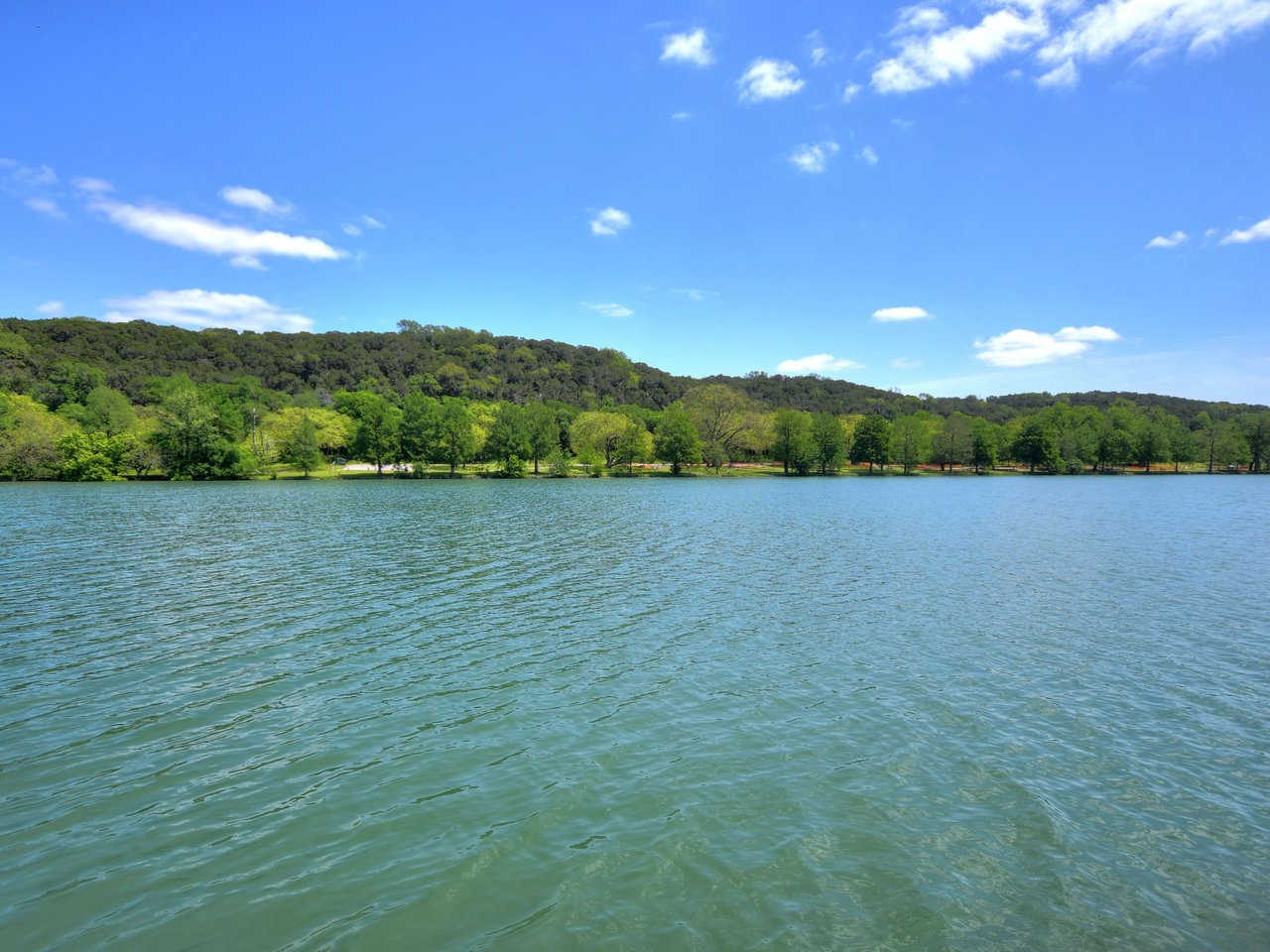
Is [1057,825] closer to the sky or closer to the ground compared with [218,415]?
closer to the ground

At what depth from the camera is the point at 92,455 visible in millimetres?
88250

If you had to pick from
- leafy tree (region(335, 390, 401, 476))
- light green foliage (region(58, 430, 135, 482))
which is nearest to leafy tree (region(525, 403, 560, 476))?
leafy tree (region(335, 390, 401, 476))

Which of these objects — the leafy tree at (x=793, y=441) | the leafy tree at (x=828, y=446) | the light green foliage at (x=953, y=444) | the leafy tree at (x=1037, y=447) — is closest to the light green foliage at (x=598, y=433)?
the leafy tree at (x=793, y=441)

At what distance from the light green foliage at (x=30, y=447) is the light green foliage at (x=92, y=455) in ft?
3.46

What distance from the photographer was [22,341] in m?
132

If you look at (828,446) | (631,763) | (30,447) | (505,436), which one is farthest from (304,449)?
(631,763)

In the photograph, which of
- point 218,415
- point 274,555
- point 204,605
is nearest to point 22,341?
point 218,415

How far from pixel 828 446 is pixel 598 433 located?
49.4m

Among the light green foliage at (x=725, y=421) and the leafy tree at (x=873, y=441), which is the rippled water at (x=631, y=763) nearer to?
the light green foliage at (x=725, y=421)

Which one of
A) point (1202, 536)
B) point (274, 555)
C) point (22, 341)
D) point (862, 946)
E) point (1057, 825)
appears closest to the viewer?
point (862, 946)

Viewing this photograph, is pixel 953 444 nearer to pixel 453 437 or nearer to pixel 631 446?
pixel 631 446

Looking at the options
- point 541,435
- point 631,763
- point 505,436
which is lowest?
point 631,763

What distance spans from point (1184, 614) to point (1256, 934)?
53.3 feet

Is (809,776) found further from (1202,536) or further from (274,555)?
(1202,536)
